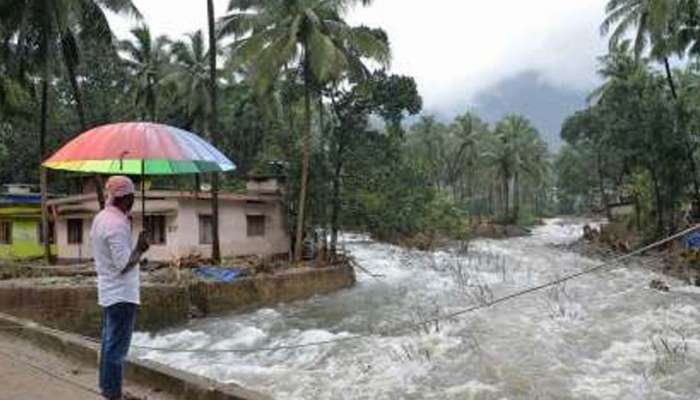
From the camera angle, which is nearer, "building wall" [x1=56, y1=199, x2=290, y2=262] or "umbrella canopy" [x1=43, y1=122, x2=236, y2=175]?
"umbrella canopy" [x1=43, y1=122, x2=236, y2=175]

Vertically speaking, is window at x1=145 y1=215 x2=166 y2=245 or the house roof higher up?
the house roof

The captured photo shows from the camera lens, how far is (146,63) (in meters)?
41.8

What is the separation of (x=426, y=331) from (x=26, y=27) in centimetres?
1685

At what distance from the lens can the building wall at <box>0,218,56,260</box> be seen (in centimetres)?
3453

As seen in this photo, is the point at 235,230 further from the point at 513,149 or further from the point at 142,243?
the point at 513,149

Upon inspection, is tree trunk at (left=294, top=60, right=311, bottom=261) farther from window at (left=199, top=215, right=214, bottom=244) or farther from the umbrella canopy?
the umbrella canopy

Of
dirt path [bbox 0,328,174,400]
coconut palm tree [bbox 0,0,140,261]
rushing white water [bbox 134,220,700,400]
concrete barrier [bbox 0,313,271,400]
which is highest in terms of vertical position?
coconut palm tree [bbox 0,0,140,261]

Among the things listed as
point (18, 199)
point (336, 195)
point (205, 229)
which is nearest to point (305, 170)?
point (336, 195)

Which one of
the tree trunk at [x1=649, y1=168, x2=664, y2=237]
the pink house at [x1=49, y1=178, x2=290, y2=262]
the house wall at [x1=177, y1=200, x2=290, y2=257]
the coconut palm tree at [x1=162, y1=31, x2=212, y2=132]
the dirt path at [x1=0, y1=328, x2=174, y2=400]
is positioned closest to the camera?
the dirt path at [x1=0, y1=328, x2=174, y2=400]

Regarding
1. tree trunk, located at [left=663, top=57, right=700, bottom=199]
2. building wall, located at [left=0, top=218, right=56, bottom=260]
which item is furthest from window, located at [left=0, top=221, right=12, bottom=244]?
tree trunk, located at [left=663, top=57, right=700, bottom=199]

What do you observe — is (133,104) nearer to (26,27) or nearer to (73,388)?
(26,27)

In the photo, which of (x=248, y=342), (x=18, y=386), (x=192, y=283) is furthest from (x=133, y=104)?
(x=18, y=386)

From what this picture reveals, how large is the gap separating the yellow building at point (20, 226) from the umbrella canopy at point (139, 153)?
2891 cm

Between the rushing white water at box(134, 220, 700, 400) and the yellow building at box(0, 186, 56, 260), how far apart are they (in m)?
16.3
